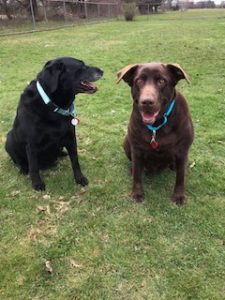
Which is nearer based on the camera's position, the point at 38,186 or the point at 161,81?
the point at 161,81

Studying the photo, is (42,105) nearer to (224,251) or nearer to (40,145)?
(40,145)

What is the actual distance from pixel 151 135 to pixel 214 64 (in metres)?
5.96

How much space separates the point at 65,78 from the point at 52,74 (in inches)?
4.6

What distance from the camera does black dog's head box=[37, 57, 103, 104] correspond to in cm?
338

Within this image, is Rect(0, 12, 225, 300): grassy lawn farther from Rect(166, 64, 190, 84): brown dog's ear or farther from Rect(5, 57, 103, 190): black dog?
Rect(166, 64, 190, 84): brown dog's ear

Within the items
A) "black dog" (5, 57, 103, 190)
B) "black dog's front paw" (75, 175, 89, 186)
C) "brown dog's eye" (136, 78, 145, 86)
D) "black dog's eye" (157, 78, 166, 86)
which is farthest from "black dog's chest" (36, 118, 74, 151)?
"black dog's eye" (157, 78, 166, 86)

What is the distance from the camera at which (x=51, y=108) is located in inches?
137

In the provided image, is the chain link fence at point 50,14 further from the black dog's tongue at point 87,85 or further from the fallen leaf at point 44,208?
the fallen leaf at point 44,208

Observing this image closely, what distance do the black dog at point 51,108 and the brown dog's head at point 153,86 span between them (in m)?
0.61

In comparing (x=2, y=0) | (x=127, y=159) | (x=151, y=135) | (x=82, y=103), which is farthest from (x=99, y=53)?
(x=2, y=0)

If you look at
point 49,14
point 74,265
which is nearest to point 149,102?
point 74,265

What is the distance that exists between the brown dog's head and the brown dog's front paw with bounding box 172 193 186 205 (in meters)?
0.87

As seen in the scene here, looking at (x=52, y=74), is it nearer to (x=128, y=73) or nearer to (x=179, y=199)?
(x=128, y=73)

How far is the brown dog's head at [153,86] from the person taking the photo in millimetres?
2830
